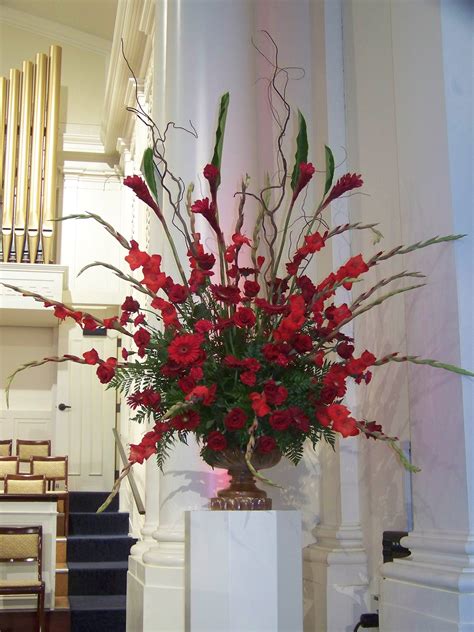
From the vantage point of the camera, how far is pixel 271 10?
375 centimetres

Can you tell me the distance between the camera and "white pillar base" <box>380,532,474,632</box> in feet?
7.07

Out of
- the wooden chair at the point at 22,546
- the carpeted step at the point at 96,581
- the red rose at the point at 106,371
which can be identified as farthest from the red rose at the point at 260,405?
the carpeted step at the point at 96,581

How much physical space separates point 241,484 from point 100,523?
18.2 ft

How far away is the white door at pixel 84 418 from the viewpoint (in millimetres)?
9367

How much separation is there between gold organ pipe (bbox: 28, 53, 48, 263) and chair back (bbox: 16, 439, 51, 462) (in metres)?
2.07

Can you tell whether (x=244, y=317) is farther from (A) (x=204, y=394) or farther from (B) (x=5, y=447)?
(B) (x=5, y=447)

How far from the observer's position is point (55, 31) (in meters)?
10.4

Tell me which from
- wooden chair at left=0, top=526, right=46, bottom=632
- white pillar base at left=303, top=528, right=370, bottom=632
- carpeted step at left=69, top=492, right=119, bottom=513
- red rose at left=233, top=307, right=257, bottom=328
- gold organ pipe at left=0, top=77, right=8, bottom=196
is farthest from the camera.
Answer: gold organ pipe at left=0, top=77, right=8, bottom=196

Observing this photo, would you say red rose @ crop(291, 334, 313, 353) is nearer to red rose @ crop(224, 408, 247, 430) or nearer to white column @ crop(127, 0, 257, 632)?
red rose @ crop(224, 408, 247, 430)

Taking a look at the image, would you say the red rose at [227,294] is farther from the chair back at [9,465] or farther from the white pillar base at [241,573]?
the chair back at [9,465]

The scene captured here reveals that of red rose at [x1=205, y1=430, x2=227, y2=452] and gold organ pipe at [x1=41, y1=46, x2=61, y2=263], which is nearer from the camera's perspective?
red rose at [x1=205, y1=430, x2=227, y2=452]

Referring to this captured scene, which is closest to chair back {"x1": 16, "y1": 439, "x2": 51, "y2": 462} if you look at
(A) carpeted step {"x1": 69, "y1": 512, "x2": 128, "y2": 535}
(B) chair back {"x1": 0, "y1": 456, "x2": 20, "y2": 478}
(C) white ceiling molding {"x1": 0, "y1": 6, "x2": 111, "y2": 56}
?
(B) chair back {"x1": 0, "y1": 456, "x2": 20, "y2": 478}

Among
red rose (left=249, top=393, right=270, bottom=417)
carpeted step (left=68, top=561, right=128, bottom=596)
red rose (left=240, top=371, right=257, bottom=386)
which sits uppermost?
red rose (left=240, top=371, right=257, bottom=386)

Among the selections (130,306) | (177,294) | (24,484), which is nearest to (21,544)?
(24,484)
